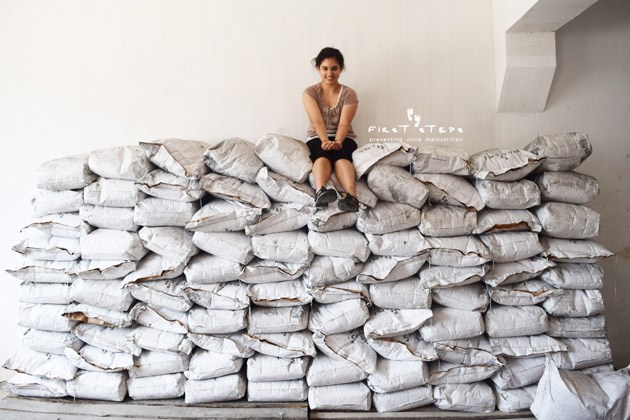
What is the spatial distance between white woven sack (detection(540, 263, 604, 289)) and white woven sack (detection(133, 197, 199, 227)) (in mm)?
1862

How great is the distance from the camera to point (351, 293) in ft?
6.77

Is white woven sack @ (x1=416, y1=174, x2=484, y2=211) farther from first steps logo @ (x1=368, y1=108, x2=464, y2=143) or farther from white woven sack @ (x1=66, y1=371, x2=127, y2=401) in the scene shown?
white woven sack @ (x1=66, y1=371, x2=127, y2=401)

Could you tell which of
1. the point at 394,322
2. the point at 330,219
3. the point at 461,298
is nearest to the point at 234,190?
the point at 330,219

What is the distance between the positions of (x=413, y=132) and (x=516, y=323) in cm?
122

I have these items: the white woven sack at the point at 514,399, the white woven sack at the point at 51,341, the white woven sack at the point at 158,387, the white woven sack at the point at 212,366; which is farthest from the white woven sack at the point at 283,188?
the white woven sack at the point at 514,399

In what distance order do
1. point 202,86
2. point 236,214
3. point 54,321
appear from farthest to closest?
point 202,86 → point 54,321 → point 236,214

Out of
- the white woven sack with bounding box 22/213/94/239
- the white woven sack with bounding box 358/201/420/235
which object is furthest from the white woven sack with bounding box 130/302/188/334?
the white woven sack with bounding box 358/201/420/235

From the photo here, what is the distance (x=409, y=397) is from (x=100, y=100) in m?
2.44

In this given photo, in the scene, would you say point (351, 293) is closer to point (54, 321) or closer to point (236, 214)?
point (236, 214)

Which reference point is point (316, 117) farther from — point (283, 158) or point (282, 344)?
point (282, 344)

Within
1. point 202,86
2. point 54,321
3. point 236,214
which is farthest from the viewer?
point 202,86

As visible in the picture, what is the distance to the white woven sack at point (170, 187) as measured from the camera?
6.75ft

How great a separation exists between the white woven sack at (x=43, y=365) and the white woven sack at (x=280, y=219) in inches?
46.7

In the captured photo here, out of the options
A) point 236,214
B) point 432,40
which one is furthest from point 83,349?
point 432,40
